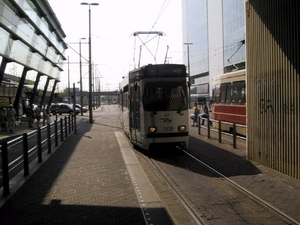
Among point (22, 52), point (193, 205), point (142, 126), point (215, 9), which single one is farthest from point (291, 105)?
point (215, 9)

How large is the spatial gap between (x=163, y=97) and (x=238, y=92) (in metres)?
5.57

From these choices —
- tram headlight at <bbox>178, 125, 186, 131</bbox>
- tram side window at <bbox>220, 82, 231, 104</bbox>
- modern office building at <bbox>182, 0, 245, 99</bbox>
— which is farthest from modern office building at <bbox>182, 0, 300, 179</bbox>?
modern office building at <bbox>182, 0, 245, 99</bbox>

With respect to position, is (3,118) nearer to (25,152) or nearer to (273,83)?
(25,152)

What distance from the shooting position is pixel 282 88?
8375 millimetres

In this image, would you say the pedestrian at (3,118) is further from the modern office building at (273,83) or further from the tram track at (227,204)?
the modern office building at (273,83)

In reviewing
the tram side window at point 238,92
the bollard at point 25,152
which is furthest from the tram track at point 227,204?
the tram side window at point 238,92

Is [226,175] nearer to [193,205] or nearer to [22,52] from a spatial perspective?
[193,205]

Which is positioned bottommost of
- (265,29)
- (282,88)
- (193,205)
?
(193,205)

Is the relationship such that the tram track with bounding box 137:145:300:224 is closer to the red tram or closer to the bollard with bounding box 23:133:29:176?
the bollard with bounding box 23:133:29:176

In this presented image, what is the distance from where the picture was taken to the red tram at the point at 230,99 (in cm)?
1566

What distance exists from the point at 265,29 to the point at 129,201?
539 cm

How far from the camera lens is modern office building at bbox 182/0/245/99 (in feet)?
210

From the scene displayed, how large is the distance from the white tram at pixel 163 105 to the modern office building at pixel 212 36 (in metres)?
45.3

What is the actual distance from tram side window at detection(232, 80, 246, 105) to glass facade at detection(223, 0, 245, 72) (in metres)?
43.0
